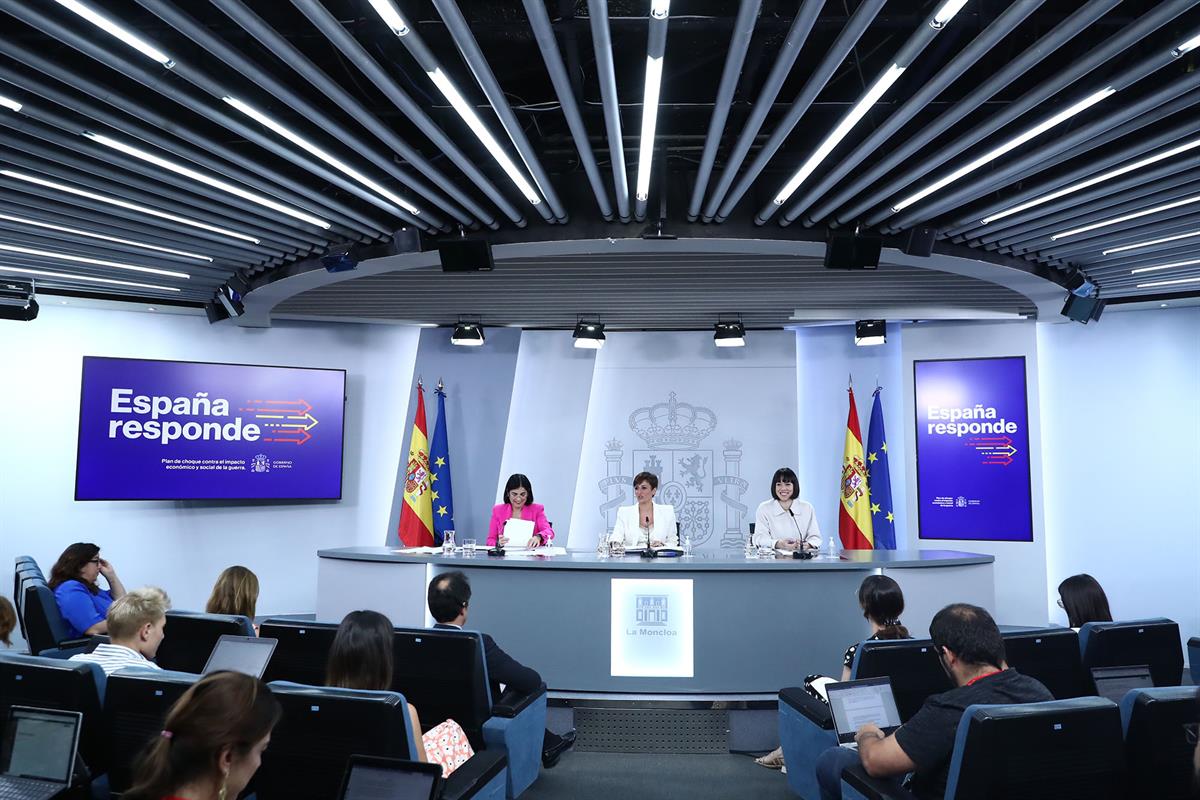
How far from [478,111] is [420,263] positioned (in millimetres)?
2510

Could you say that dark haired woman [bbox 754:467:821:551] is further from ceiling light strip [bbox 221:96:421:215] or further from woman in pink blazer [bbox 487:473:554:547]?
ceiling light strip [bbox 221:96:421:215]

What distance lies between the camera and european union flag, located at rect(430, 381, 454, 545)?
869 cm

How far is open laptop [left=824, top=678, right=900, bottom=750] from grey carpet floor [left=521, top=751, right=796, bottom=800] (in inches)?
55.4

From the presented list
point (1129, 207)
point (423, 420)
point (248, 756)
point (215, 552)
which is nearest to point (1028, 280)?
point (1129, 207)

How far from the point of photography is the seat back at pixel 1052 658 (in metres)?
3.66

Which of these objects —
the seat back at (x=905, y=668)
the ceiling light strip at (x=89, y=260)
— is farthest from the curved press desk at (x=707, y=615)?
the ceiling light strip at (x=89, y=260)

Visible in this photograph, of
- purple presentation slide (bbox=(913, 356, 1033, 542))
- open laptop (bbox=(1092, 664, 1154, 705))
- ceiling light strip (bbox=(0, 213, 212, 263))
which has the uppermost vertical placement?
ceiling light strip (bbox=(0, 213, 212, 263))

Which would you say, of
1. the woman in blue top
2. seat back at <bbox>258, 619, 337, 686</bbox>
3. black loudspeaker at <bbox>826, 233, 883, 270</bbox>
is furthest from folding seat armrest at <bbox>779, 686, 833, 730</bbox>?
the woman in blue top

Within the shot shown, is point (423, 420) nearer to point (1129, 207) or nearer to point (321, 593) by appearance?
point (321, 593)

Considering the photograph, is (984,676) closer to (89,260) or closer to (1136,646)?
(1136,646)

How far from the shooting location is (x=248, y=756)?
1766 millimetres

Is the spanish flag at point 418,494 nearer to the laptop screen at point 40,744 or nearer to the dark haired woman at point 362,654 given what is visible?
the dark haired woman at point 362,654

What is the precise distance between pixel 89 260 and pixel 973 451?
8.13 metres

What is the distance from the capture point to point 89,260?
6.41 metres
